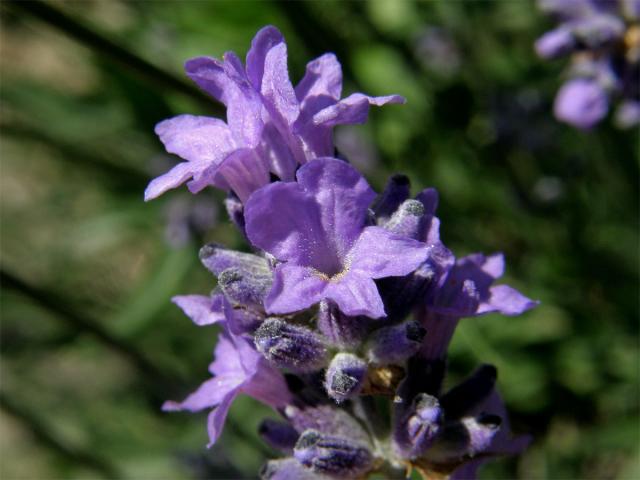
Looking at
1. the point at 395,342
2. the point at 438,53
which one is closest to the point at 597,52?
the point at 395,342

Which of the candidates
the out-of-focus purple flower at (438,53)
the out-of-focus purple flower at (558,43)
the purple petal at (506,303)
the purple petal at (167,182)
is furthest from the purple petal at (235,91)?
the out-of-focus purple flower at (438,53)

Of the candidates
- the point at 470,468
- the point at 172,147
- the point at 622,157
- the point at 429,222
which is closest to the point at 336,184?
the point at 429,222

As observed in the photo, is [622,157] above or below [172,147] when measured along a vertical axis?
below

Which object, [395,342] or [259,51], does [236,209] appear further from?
[395,342]

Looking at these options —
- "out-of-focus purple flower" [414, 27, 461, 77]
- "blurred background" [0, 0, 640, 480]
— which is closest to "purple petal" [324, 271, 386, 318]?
"blurred background" [0, 0, 640, 480]

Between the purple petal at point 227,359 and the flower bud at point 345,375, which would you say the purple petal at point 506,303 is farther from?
the purple petal at point 227,359

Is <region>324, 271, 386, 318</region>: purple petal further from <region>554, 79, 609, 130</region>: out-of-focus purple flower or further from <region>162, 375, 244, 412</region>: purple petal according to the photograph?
<region>554, 79, 609, 130</region>: out-of-focus purple flower

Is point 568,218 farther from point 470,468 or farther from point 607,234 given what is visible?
point 470,468

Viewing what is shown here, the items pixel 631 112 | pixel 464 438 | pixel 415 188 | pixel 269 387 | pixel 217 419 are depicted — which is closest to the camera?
pixel 217 419
